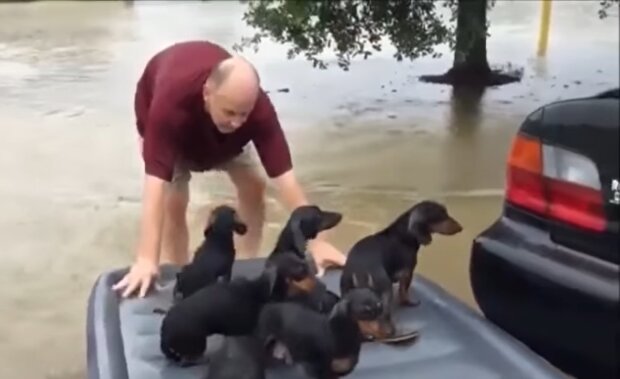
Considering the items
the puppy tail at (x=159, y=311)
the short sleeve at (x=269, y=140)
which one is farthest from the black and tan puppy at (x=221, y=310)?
the short sleeve at (x=269, y=140)

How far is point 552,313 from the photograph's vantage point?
6.81ft

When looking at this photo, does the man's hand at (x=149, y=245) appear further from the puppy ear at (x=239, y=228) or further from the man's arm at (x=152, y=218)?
the puppy ear at (x=239, y=228)

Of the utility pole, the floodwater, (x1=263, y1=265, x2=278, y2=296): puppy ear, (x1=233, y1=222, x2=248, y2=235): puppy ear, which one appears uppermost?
(x1=263, y1=265, x2=278, y2=296): puppy ear

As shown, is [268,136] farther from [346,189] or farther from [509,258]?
[346,189]

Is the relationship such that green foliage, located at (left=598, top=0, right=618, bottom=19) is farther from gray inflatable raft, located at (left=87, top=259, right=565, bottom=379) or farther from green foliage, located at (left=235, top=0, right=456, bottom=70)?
gray inflatable raft, located at (left=87, top=259, right=565, bottom=379)

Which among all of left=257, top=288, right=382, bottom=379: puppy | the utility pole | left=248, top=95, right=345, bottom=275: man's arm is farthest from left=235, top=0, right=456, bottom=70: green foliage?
left=257, top=288, right=382, bottom=379: puppy

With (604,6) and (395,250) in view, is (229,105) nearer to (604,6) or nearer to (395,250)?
(395,250)

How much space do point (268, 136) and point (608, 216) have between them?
3.98 ft

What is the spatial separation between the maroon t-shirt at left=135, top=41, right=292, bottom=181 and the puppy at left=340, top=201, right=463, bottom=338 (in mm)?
483

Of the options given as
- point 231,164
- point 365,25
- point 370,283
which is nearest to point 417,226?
point 370,283

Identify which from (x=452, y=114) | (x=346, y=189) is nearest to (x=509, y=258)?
(x=346, y=189)

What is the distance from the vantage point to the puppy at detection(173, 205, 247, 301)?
8.54 ft

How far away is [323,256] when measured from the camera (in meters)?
3.00

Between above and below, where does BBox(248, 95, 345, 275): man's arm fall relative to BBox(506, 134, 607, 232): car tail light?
below
